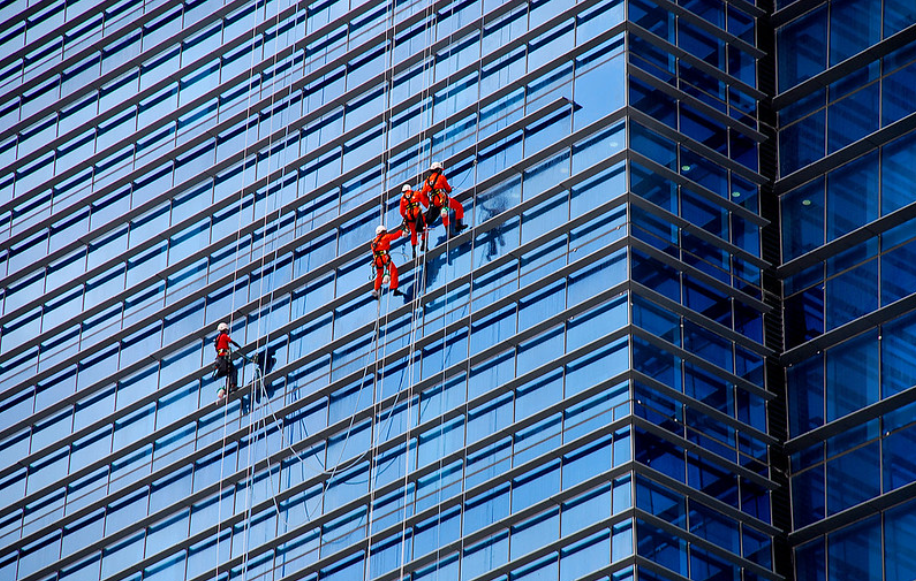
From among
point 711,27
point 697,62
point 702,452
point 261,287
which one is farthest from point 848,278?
point 261,287

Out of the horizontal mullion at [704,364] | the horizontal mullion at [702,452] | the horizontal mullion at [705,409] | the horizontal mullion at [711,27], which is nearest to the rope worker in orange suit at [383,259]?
the horizontal mullion at [705,409]

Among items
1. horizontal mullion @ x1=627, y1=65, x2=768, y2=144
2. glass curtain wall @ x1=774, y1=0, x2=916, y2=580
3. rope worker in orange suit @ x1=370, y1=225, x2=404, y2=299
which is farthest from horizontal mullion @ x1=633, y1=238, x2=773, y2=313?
rope worker in orange suit @ x1=370, y1=225, x2=404, y2=299

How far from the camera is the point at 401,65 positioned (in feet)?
226

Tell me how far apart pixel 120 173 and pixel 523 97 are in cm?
1784

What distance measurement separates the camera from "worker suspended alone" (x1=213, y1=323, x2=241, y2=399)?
68.2m

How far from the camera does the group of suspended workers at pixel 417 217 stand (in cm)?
6334

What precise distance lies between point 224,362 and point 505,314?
32.7ft

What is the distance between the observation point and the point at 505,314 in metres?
62.7

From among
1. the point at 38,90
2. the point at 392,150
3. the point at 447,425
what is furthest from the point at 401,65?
the point at 38,90

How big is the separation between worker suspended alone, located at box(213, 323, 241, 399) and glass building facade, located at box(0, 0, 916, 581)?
57 cm

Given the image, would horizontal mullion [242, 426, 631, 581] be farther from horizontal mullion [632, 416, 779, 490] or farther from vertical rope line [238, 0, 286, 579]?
vertical rope line [238, 0, 286, 579]

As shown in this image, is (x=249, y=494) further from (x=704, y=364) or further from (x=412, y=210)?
(x=704, y=364)

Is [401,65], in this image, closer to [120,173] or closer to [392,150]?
[392,150]

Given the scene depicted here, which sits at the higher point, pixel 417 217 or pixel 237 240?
pixel 237 240
